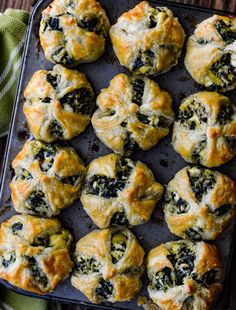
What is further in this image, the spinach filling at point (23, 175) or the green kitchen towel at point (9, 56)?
the green kitchen towel at point (9, 56)

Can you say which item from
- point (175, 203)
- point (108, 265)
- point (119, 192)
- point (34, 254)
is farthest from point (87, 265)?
point (175, 203)

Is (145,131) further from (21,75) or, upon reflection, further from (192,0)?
(192,0)

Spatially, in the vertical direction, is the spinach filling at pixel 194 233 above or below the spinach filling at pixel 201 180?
below

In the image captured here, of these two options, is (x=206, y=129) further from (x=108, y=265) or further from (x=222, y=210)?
(x=108, y=265)

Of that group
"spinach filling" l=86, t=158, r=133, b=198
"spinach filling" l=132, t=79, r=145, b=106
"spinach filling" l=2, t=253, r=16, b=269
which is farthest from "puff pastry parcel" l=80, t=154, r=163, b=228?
"spinach filling" l=2, t=253, r=16, b=269

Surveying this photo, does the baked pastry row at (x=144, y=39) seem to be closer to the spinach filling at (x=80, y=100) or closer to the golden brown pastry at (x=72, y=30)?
the golden brown pastry at (x=72, y=30)

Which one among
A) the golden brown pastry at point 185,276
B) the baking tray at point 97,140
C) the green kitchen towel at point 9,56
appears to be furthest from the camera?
the green kitchen towel at point 9,56

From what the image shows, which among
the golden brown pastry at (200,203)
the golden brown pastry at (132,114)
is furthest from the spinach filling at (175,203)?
the golden brown pastry at (132,114)
